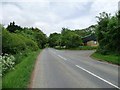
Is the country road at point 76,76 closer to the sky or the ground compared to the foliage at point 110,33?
closer to the ground

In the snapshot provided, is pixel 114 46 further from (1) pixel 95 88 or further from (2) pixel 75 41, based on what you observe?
(2) pixel 75 41

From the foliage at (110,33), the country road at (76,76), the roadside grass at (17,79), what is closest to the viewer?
the roadside grass at (17,79)

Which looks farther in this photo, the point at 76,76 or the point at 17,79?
the point at 76,76

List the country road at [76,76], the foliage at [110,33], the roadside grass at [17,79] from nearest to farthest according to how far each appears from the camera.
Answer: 1. the roadside grass at [17,79]
2. the country road at [76,76]
3. the foliage at [110,33]

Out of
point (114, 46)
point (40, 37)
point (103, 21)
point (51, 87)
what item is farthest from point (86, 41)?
point (51, 87)

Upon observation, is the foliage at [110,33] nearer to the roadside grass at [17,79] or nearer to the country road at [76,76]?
the country road at [76,76]

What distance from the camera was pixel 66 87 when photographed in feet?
40.3

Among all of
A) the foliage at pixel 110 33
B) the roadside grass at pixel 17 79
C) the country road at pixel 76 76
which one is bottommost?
the country road at pixel 76 76

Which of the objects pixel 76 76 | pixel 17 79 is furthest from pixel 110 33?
pixel 17 79

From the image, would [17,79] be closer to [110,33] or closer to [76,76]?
[76,76]

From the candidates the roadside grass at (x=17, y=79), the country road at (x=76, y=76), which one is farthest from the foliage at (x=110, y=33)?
the roadside grass at (x=17, y=79)

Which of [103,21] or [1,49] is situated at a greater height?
[103,21]

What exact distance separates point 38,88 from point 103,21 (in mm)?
38489

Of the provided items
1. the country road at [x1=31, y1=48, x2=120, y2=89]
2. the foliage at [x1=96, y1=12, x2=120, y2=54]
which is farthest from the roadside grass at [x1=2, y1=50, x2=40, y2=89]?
the foliage at [x1=96, y1=12, x2=120, y2=54]
